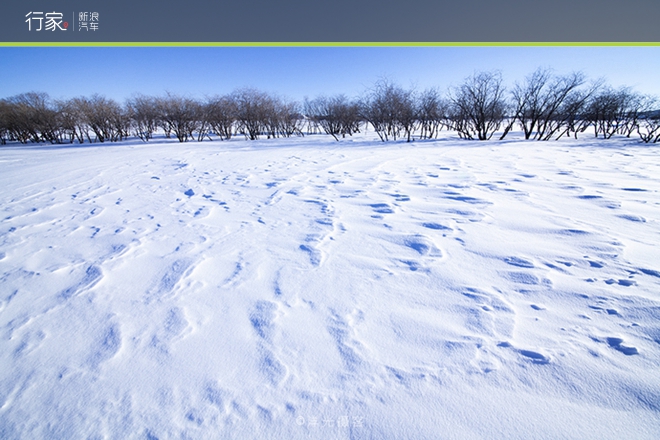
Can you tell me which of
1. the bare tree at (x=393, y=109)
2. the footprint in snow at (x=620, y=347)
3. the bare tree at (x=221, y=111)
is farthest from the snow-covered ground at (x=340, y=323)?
the bare tree at (x=221, y=111)

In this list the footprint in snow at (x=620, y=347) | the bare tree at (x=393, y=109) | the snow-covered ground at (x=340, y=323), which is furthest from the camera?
the bare tree at (x=393, y=109)

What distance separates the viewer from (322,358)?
1.49 meters

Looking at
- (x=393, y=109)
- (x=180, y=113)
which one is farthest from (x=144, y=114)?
(x=393, y=109)

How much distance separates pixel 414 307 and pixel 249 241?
1844 mm

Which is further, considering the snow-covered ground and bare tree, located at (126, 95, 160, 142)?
bare tree, located at (126, 95, 160, 142)

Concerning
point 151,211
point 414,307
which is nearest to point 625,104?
point 414,307

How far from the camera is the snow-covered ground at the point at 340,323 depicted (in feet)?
3.98

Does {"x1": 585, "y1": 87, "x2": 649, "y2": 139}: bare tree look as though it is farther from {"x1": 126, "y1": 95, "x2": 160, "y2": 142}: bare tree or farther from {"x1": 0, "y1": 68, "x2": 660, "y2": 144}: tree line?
{"x1": 126, "y1": 95, "x2": 160, "y2": 142}: bare tree

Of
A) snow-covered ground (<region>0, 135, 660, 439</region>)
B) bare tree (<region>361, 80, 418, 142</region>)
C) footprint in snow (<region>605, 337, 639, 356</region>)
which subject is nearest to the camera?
snow-covered ground (<region>0, 135, 660, 439</region>)

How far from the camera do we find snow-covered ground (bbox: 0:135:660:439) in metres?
1.21

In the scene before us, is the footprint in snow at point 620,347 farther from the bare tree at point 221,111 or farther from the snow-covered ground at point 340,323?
the bare tree at point 221,111

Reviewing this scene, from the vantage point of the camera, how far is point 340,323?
68.2 inches

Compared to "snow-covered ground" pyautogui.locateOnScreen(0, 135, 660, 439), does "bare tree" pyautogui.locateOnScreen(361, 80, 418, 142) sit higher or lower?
higher

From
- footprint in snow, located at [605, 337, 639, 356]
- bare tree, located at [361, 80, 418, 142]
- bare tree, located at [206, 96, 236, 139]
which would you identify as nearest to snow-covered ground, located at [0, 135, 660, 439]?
footprint in snow, located at [605, 337, 639, 356]
